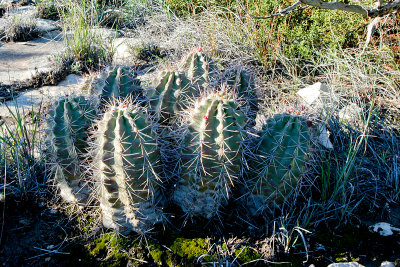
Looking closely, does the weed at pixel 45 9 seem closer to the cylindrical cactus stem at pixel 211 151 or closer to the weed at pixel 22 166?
the weed at pixel 22 166

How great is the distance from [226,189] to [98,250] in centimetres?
84

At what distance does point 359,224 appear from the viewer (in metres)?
2.19

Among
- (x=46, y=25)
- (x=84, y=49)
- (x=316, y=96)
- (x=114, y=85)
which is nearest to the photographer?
(x=114, y=85)

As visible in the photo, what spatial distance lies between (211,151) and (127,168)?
17.7 inches

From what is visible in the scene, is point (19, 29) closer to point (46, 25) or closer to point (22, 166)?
point (46, 25)

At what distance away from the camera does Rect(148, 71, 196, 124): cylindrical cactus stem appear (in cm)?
212

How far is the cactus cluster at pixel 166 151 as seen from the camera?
67.0 inches

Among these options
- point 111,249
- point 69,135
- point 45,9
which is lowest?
point 111,249

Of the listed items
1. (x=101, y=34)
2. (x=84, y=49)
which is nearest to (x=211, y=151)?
(x=84, y=49)

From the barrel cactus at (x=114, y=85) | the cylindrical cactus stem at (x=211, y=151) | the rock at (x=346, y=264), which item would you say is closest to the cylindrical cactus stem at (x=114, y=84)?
the barrel cactus at (x=114, y=85)

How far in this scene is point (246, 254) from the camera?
1878 millimetres

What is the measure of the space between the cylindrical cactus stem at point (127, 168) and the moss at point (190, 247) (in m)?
0.21

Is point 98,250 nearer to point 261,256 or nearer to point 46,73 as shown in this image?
point 261,256

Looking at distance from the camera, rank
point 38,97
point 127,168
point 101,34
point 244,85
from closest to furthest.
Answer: point 127,168
point 244,85
point 38,97
point 101,34
